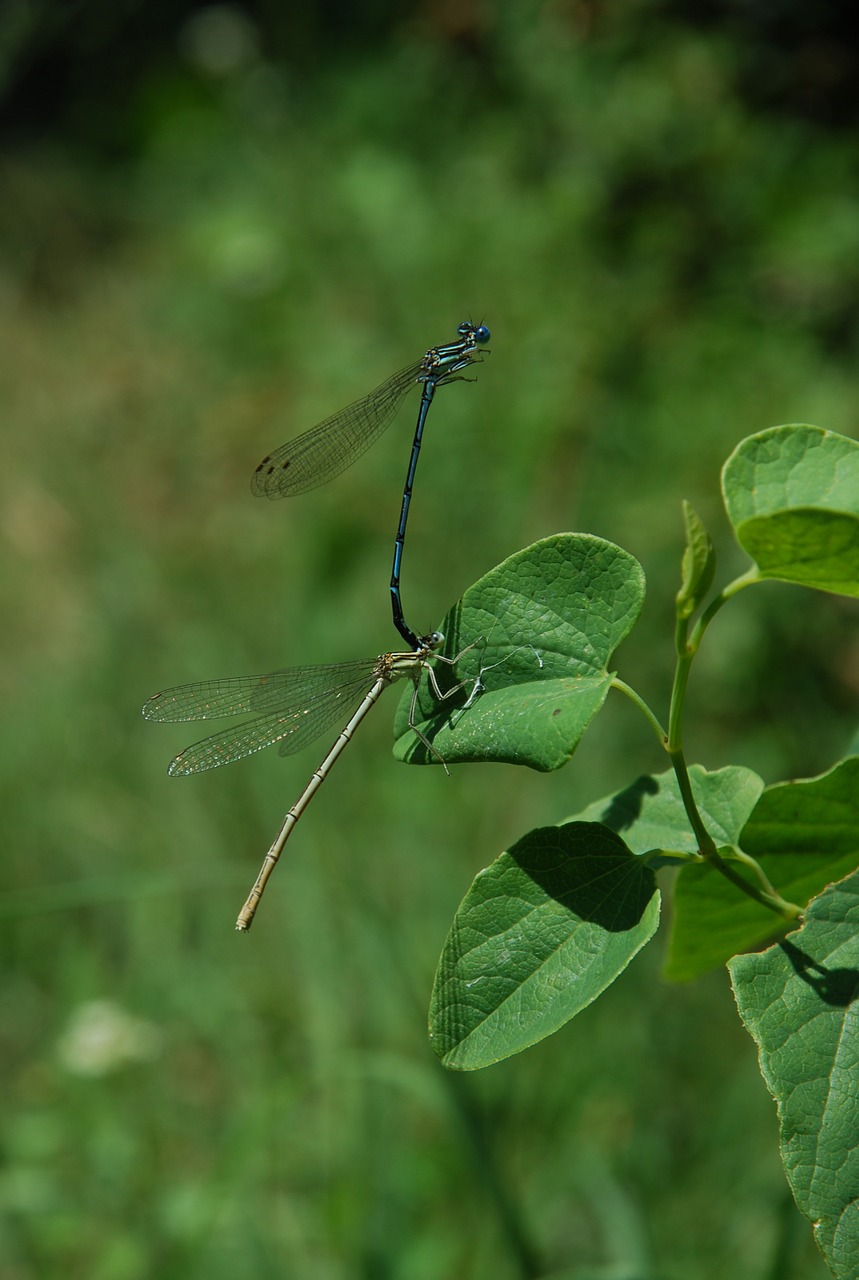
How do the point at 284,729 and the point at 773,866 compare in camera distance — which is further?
the point at 284,729

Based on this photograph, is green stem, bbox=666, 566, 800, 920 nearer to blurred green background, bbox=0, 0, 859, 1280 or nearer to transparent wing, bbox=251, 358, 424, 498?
blurred green background, bbox=0, 0, 859, 1280

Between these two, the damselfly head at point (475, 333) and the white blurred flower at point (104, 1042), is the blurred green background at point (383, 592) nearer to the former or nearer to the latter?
the white blurred flower at point (104, 1042)

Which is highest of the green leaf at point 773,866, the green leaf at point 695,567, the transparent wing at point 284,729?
the green leaf at point 695,567

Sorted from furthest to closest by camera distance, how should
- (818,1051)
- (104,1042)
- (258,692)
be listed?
1. (104,1042)
2. (258,692)
3. (818,1051)

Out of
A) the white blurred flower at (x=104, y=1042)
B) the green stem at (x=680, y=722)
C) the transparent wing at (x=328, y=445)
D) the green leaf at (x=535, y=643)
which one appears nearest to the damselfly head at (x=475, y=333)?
the transparent wing at (x=328, y=445)

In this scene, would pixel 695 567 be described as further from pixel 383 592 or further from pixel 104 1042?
pixel 383 592

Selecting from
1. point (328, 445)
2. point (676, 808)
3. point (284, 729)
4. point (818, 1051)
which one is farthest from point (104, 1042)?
point (818, 1051)

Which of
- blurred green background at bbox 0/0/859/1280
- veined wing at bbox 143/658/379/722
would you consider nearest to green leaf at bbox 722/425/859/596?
veined wing at bbox 143/658/379/722
